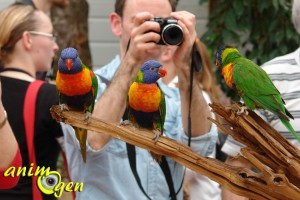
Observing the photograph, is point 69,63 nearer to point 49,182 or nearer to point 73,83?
point 73,83

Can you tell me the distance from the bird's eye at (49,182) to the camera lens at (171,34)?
2.23 feet

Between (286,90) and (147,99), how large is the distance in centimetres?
94

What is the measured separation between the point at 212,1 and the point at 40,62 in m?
3.01

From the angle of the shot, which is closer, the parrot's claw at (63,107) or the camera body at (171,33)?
the parrot's claw at (63,107)

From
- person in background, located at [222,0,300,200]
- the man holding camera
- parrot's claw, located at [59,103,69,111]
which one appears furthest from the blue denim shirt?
parrot's claw, located at [59,103,69,111]

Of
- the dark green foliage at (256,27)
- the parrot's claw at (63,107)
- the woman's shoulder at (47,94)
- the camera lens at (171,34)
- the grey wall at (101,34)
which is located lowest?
the grey wall at (101,34)

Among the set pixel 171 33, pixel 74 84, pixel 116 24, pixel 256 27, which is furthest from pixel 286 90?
pixel 256 27

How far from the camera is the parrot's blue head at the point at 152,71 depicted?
187 centimetres

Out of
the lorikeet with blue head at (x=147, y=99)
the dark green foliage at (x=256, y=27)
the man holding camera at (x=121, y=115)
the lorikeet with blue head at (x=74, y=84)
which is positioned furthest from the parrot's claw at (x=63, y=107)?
the dark green foliage at (x=256, y=27)

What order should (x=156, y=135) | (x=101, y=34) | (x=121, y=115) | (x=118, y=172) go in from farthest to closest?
(x=101, y=34) < (x=118, y=172) < (x=121, y=115) < (x=156, y=135)

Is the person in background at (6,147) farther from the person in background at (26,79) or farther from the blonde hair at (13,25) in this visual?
the blonde hair at (13,25)

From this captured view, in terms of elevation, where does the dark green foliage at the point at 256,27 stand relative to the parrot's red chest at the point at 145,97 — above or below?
below

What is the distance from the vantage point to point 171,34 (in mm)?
2293

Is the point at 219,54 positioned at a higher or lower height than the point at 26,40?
higher
